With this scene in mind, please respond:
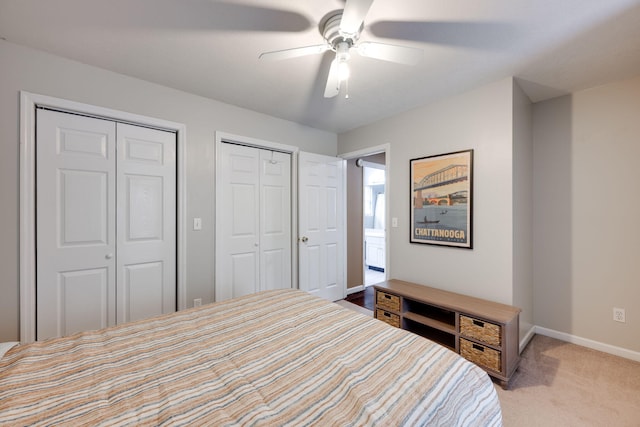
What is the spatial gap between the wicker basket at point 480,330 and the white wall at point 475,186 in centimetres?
42

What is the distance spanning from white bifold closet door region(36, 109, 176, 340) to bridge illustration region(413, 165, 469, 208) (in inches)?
99.0

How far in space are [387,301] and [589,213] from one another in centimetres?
205

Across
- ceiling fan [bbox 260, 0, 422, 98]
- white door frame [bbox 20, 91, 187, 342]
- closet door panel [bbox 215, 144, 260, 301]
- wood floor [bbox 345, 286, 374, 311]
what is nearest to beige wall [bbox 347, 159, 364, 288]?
wood floor [bbox 345, 286, 374, 311]

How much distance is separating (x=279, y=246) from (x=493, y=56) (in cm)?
273

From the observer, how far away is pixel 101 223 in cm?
216

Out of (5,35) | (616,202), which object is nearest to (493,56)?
(616,202)

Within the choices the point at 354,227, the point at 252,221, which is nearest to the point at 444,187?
the point at 354,227

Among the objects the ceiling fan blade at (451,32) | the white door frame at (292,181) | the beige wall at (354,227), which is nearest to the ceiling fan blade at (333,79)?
the ceiling fan blade at (451,32)

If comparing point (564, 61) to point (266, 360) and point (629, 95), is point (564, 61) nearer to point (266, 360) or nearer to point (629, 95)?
point (629, 95)

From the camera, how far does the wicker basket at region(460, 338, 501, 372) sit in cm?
192

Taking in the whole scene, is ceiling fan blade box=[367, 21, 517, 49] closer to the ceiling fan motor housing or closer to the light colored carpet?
the ceiling fan motor housing

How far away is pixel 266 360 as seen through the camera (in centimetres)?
112

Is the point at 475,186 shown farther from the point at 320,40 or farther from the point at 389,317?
the point at 320,40

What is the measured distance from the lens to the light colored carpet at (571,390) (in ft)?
5.27
